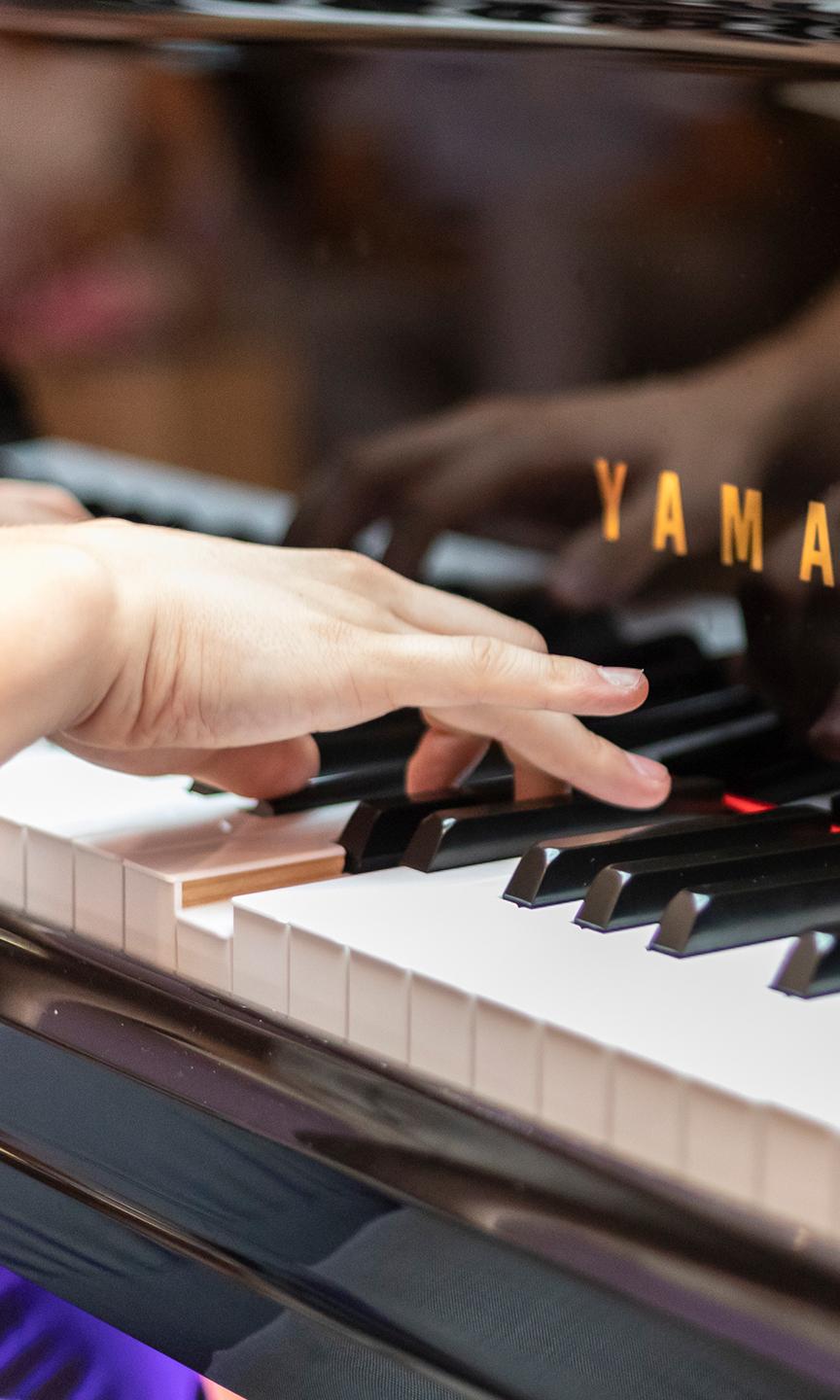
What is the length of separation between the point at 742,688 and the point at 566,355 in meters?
0.26

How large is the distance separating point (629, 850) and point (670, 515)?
10.8 inches

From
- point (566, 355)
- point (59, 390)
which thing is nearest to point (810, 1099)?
point (566, 355)

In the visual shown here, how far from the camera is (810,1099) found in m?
0.70

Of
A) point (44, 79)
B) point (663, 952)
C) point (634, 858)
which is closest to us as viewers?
point (663, 952)

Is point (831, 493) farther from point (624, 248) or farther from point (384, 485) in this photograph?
point (384, 485)

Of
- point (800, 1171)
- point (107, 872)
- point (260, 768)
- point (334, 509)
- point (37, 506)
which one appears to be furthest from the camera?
point (37, 506)

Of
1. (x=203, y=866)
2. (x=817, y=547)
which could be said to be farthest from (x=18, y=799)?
(x=817, y=547)

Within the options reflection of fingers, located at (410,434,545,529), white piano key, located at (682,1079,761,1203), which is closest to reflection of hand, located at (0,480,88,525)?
reflection of fingers, located at (410,434,545,529)

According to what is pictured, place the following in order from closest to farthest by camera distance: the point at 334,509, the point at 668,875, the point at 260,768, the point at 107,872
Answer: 1. the point at 668,875
2. the point at 107,872
3. the point at 260,768
4. the point at 334,509

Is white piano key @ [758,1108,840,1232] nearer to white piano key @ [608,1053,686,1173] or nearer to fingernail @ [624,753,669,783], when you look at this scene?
white piano key @ [608,1053,686,1173]

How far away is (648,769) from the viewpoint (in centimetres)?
107

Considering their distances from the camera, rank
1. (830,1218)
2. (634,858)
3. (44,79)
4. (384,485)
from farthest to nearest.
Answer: (44,79), (384,485), (634,858), (830,1218)

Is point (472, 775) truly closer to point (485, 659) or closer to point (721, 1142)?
point (485, 659)

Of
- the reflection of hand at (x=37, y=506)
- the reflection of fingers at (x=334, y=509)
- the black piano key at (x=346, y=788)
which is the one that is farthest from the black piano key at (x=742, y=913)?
the reflection of hand at (x=37, y=506)
